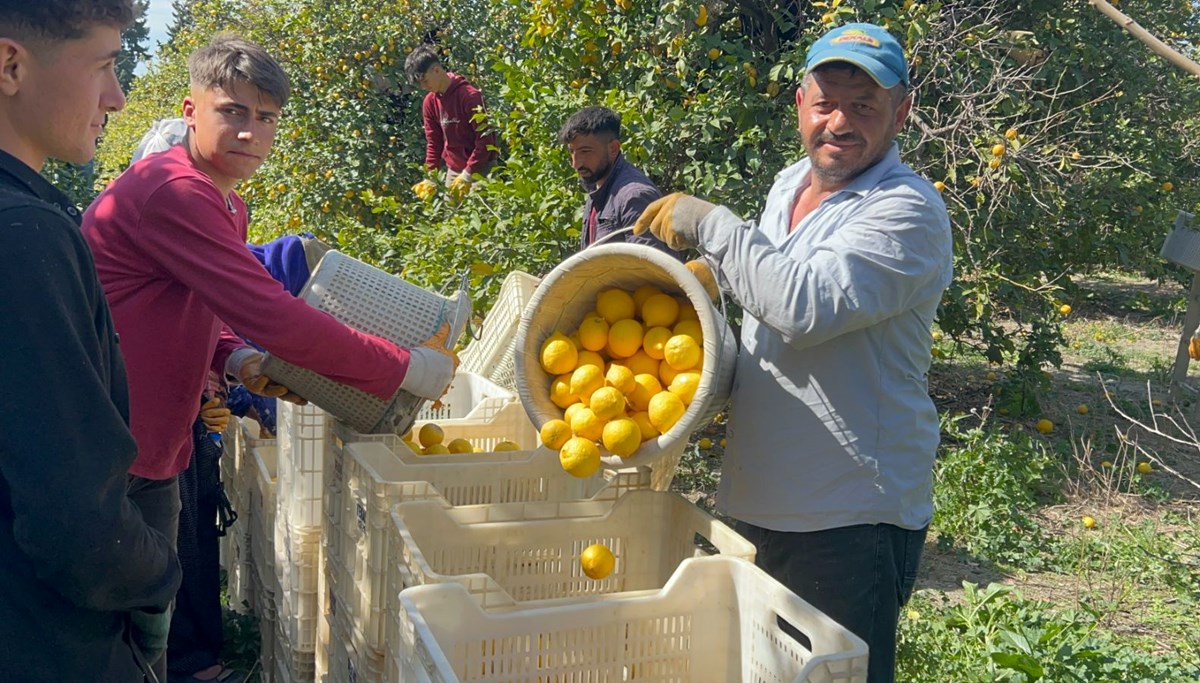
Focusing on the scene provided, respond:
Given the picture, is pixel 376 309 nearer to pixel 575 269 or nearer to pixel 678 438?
pixel 575 269

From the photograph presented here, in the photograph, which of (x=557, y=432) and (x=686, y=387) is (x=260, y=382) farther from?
(x=686, y=387)

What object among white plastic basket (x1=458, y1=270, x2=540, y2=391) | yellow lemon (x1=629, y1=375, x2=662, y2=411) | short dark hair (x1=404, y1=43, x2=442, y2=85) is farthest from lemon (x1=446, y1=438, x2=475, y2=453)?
short dark hair (x1=404, y1=43, x2=442, y2=85)

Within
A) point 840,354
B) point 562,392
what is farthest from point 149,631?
point 840,354

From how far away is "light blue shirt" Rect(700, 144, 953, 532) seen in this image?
1731 millimetres

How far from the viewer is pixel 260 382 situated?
7.27 ft

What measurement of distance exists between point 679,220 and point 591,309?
363 mm

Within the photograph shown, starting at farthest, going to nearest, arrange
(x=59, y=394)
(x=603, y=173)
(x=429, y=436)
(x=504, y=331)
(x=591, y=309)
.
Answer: (x=603, y=173) → (x=504, y=331) → (x=429, y=436) → (x=591, y=309) → (x=59, y=394)

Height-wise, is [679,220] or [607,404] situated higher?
[679,220]

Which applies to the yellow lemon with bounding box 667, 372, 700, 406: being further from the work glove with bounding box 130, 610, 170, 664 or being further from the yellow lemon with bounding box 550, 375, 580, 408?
the work glove with bounding box 130, 610, 170, 664

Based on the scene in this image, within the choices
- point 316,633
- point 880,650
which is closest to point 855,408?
point 880,650

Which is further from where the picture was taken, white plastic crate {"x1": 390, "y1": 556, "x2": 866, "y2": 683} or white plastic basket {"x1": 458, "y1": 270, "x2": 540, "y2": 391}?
white plastic basket {"x1": 458, "y1": 270, "x2": 540, "y2": 391}

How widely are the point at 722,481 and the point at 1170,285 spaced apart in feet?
44.6

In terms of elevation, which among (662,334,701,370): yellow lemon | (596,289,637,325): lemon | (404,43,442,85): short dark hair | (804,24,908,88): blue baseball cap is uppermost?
(404,43,442,85): short dark hair

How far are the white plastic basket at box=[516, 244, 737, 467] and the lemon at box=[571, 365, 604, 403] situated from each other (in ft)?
0.33
